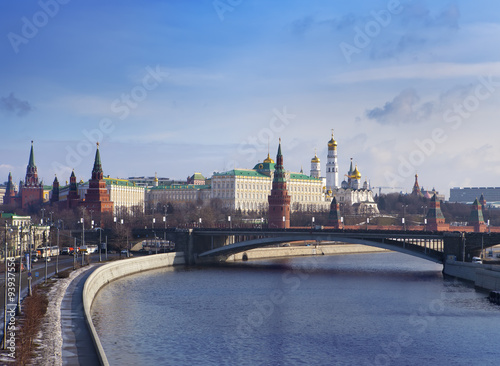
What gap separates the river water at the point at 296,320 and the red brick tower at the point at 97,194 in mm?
67908

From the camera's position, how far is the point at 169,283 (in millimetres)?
62375

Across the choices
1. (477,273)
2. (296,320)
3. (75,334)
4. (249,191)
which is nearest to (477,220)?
(249,191)

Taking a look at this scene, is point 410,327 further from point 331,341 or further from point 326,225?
point 326,225

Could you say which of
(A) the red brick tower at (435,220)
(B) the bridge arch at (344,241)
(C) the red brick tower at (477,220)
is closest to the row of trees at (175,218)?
(B) the bridge arch at (344,241)

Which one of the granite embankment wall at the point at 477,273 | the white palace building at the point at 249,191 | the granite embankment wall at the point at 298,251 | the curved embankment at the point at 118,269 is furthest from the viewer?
the white palace building at the point at 249,191

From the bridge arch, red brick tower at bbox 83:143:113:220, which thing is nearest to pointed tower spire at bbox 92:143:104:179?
red brick tower at bbox 83:143:113:220

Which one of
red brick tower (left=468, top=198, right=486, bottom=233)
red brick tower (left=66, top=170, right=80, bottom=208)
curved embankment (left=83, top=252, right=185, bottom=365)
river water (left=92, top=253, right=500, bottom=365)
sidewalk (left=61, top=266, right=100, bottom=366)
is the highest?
red brick tower (left=66, top=170, right=80, bottom=208)

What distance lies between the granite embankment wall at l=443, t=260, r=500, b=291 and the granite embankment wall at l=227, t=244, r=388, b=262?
1065 inches

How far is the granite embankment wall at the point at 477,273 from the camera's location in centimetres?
5672

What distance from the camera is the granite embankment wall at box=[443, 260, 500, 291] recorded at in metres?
56.7

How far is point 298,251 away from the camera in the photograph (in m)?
100

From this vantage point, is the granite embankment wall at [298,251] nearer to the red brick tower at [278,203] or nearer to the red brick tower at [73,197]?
the red brick tower at [278,203]

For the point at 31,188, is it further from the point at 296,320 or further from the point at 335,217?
the point at 296,320

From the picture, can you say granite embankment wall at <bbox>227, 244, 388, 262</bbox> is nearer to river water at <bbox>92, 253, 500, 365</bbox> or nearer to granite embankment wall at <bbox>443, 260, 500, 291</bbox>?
river water at <bbox>92, 253, 500, 365</bbox>
